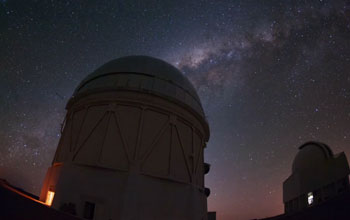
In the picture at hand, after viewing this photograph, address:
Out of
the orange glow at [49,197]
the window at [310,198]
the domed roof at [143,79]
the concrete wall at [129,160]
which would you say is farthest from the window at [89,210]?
the window at [310,198]

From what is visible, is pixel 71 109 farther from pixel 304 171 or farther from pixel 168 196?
pixel 304 171

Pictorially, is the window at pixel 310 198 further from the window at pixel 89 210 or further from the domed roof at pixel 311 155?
the window at pixel 89 210

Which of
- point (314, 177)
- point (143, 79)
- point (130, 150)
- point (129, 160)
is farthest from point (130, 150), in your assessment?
point (314, 177)

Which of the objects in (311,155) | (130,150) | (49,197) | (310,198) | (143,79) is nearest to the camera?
(49,197)

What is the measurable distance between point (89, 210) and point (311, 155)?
1861cm

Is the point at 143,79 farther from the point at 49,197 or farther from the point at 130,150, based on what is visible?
the point at 49,197

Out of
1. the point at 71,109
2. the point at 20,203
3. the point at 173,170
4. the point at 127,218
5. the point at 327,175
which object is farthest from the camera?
the point at 327,175

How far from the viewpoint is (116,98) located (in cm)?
1205

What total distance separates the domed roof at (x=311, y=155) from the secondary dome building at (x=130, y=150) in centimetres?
1102

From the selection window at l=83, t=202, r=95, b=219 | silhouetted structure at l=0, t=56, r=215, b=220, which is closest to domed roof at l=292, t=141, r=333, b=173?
silhouetted structure at l=0, t=56, r=215, b=220

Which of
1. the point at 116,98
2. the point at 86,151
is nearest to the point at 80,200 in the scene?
the point at 86,151

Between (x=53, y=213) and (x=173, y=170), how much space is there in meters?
6.30

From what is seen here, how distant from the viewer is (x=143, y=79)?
42.5ft

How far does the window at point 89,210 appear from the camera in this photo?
9.73m
